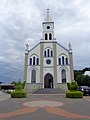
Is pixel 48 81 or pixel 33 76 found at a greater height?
pixel 33 76

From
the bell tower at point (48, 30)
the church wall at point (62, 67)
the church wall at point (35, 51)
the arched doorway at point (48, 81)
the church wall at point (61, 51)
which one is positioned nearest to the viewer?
the church wall at point (62, 67)

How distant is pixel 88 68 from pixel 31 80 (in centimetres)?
4289

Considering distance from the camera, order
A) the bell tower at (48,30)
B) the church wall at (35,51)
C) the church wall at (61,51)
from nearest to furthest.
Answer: the church wall at (61,51) → the church wall at (35,51) → the bell tower at (48,30)

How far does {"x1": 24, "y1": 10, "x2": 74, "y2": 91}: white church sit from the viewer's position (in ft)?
128

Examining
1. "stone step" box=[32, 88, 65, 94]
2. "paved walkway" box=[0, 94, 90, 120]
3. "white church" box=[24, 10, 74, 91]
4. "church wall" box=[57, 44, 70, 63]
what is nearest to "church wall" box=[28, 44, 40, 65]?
"white church" box=[24, 10, 74, 91]

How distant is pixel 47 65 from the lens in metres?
40.2

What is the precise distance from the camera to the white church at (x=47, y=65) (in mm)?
39094

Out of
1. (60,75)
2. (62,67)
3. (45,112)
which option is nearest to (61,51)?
(62,67)

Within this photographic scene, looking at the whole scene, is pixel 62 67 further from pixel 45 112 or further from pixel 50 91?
pixel 45 112

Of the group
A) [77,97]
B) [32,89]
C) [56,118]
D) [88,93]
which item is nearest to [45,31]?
[32,89]

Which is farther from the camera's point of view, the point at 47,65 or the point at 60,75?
the point at 47,65

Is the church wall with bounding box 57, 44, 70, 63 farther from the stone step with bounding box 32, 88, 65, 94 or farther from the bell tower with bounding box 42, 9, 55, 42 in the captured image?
the stone step with bounding box 32, 88, 65, 94

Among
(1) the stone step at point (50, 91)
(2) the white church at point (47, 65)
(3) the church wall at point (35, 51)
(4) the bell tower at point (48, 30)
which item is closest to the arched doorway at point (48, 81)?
(2) the white church at point (47, 65)

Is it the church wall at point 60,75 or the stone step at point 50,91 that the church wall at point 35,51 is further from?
the stone step at point 50,91
